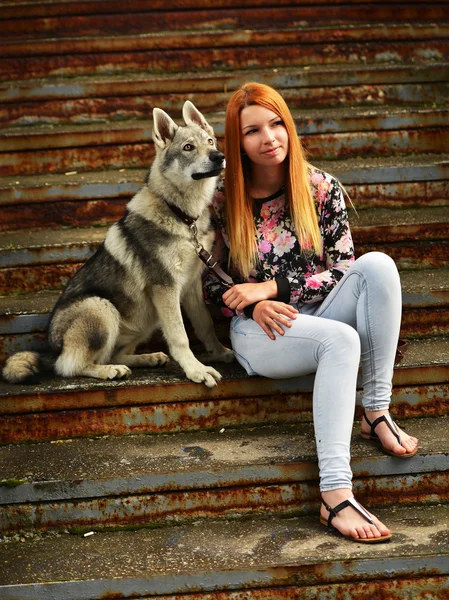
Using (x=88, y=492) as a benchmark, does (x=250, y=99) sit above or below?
above

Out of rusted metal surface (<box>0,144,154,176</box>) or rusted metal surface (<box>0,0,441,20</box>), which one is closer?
rusted metal surface (<box>0,144,154,176</box>)

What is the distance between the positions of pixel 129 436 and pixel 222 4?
3717 millimetres

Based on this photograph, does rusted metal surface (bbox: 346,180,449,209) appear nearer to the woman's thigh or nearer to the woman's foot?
the woman's thigh

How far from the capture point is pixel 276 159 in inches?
131

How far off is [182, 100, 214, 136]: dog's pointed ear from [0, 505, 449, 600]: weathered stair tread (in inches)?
74.1

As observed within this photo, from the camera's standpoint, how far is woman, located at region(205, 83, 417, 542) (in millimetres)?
2986

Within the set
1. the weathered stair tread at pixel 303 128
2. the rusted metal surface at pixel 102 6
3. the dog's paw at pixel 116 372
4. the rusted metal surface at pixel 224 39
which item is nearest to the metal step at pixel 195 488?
the dog's paw at pixel 116 372

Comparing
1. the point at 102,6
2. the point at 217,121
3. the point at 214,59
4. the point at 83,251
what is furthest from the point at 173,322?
the point at 102,6

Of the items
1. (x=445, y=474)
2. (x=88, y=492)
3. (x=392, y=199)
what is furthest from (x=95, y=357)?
(x=392, y=199)

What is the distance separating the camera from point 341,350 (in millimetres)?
3033

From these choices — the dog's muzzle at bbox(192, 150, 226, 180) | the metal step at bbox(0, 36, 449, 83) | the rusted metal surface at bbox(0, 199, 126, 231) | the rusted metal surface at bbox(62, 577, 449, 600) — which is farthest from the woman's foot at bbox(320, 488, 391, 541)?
the metal step at bbox(0, 36, 449, 83)

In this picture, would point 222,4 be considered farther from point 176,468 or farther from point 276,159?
point 176,468

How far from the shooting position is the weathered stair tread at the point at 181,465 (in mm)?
3098

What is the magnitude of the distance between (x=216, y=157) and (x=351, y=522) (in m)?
1.65
